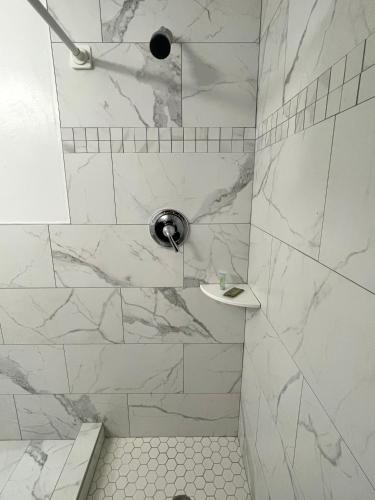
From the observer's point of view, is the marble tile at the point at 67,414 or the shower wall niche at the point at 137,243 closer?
the shower wall niche at the point at 137,243

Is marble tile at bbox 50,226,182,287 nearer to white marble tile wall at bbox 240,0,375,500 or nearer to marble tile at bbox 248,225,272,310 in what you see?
marble tile at bbox 248,225,272,310

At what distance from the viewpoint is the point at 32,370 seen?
138 centimetres

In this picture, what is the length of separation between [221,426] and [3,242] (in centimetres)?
152

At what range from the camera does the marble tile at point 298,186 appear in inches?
23.4

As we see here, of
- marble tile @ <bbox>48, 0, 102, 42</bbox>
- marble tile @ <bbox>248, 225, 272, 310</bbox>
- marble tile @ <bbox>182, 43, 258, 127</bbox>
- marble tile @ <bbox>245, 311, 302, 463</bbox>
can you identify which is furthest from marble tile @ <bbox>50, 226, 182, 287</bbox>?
marble tile @ <bbox>48, 0, 102, 42</bbox>

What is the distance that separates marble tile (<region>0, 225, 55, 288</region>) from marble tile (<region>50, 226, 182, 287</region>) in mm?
48

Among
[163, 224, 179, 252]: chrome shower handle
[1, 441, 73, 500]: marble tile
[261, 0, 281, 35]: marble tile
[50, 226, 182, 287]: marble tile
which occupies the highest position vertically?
[261, 0, 281, 35]: marble tile

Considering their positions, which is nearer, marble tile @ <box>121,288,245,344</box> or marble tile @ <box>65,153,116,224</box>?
marble tile @ <box>65,153,116,224</box>

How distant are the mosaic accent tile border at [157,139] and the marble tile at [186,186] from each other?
0.03 metres

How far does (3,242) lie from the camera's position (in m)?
1.22

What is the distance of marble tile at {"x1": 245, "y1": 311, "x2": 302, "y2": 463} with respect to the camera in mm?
738

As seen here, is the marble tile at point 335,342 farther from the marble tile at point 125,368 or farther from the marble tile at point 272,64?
the marble tile at point 125,368

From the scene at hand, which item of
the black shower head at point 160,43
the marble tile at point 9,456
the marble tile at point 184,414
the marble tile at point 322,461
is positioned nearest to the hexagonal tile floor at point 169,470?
the marble tile at point 184,414

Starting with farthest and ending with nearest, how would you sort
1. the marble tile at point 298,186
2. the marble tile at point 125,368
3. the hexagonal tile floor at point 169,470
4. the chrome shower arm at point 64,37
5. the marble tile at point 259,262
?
the marble tile at point 125,368
the hexagonal tile floor at point 169,470
the marble tile at point 259,262
the chrome shower arm at point 64,37
the marble tile at point 298,186
